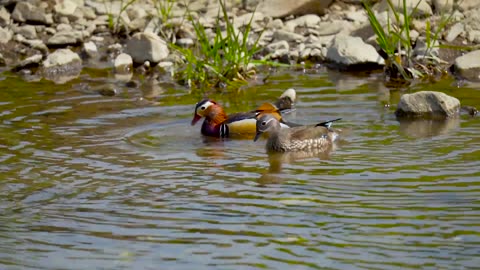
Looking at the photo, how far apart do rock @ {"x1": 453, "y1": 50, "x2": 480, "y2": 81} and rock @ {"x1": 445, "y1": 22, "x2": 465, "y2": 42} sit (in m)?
1.28

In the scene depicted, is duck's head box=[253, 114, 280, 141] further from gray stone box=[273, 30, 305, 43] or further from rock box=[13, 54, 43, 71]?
rock box=[13, 54, 43, 71]

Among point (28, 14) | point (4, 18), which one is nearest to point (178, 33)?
point (28, 14)

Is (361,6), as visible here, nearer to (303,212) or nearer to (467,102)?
(467,102)

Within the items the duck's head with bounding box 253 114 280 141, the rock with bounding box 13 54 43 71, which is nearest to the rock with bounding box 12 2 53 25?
the rock with bounding box 13 54 43 71

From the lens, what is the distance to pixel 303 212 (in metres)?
7.76

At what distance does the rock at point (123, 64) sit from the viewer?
1580cm

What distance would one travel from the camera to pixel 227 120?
11.6 meters

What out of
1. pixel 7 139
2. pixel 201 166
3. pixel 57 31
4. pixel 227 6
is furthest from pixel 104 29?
pixel 201 166

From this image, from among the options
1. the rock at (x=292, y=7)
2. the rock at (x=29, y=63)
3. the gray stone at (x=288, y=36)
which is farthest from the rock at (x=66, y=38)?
the gray stone at (x=288, y=36)

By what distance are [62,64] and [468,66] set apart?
5.75 metres

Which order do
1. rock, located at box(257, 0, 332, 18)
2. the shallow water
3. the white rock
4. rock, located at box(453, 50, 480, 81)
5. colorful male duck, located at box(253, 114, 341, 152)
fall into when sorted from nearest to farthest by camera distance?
the shallow water
colorful male duck, located at box(253, 114, 341, 152)
rock, located at box(453, 50, 480, 81)
the white rock
rock, located at box(257, 0, 332, 18)

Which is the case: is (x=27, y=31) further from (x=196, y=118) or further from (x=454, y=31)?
(x=454, y=31)

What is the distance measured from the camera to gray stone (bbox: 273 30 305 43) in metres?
16.4

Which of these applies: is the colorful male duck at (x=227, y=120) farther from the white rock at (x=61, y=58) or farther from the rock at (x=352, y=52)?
the white rock at (x=61, y=58)
